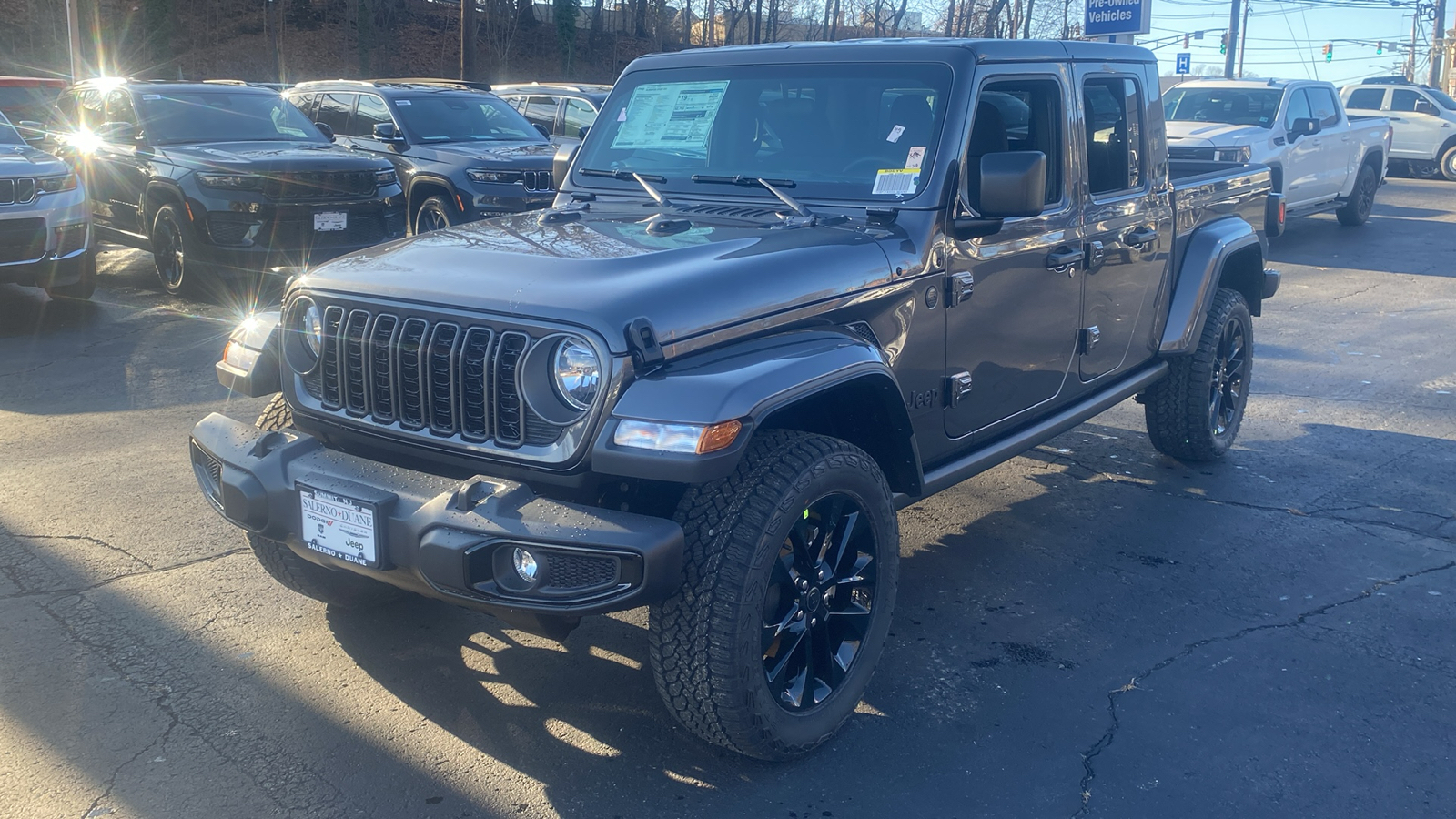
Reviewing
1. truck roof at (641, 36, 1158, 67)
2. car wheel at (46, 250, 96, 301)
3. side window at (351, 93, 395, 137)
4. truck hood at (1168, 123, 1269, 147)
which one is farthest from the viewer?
truck hood at (1168, 123, 1269, 147)

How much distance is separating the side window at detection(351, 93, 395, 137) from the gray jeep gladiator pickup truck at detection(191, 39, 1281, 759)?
8054 mm

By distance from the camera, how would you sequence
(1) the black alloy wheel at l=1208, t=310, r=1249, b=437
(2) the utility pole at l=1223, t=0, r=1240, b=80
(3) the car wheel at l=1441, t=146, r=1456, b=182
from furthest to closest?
1. (2) the utility pole at l=1223, t=0, r=1240, b=80
2. (3) the car wheel at l=1441, t=146, r=1456, b=182
3. (1) the black alloy wheel at l=1208, t=310, r=1249, b=437

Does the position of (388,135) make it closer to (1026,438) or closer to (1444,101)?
(1026,438)

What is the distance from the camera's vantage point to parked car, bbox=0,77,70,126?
39.8 ft

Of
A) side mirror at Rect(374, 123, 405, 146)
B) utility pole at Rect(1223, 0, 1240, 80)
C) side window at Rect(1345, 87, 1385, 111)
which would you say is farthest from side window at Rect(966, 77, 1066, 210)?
utility pole at Rect(1223, 0, 1240, 80)

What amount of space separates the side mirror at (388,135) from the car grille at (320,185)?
139 cm

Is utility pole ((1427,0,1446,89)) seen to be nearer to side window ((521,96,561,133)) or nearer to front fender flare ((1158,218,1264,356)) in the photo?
side window ((521,96,561,133))

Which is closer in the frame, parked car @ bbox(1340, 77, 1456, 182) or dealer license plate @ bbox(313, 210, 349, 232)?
dealer license plate @ bbox(313, 210, 349, 232)

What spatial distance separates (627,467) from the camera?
2770 millimetres

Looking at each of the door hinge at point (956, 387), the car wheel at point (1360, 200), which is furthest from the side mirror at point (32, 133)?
the car wheel at point (1360, 200)

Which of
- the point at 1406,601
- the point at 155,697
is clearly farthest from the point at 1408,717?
the point at 155,697

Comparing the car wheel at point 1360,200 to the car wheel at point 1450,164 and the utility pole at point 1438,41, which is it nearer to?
the car wheel at point 1450,164

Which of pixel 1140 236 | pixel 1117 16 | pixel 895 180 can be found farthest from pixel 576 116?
pixel 895 180

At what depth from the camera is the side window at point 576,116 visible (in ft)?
45.0
